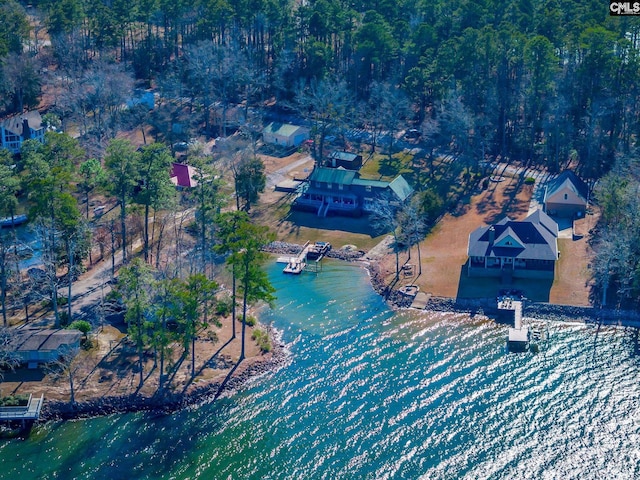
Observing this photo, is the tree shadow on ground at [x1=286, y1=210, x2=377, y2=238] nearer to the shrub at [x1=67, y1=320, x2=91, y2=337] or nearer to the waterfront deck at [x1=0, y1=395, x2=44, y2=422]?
the shrub at [x1=67, y1=320, x2=91, y2=337]

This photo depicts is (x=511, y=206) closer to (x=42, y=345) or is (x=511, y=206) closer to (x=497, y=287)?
(x=497, y=287)

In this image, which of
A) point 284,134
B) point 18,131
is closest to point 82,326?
point 18,131

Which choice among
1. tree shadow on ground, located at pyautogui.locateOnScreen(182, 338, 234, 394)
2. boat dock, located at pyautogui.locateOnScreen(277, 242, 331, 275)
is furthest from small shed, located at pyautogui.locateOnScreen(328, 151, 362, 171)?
tree shadow on ground, located at pyautogui.locateOnScreen(182, 338, 234, 394)

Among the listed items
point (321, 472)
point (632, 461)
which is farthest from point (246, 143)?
point (632, 461)

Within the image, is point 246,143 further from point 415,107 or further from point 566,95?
point 566,95

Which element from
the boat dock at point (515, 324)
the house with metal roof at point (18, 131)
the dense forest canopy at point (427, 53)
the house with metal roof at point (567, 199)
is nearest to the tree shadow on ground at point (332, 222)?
the dense forest canopy at point (427, 53)

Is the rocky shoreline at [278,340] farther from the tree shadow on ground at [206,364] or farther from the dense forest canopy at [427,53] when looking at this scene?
the dense forest canopy at [427,53]
